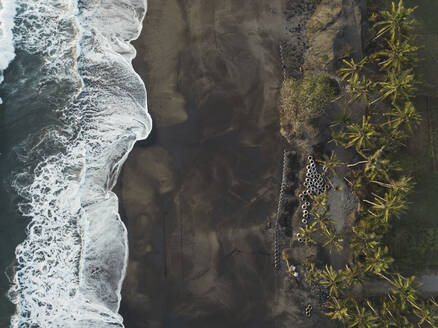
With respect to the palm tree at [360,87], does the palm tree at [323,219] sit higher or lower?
lower

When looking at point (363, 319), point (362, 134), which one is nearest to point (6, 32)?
point (362, 134)

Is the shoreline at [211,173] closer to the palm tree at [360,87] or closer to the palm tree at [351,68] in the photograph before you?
the palm tree at [351,68]

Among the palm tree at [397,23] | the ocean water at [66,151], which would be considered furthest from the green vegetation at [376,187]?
the ocean water at [66,151]

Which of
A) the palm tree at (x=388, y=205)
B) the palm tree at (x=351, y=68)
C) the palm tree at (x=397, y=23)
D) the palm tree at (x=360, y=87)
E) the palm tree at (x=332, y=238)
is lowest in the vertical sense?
the palm tree at (x=332, y=238)

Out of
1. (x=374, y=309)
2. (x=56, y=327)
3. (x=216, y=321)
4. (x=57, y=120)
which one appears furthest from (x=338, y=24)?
(x=56, y=327)

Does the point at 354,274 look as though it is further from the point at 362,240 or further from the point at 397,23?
the point at 397,23

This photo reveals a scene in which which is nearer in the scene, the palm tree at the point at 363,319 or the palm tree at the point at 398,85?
the palm tree at the point at 363,319

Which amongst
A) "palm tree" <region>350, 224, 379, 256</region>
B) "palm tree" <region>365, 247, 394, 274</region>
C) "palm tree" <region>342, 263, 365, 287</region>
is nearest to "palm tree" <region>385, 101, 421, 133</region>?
"palm tree" <region>350, 224, 379, 256</region>
